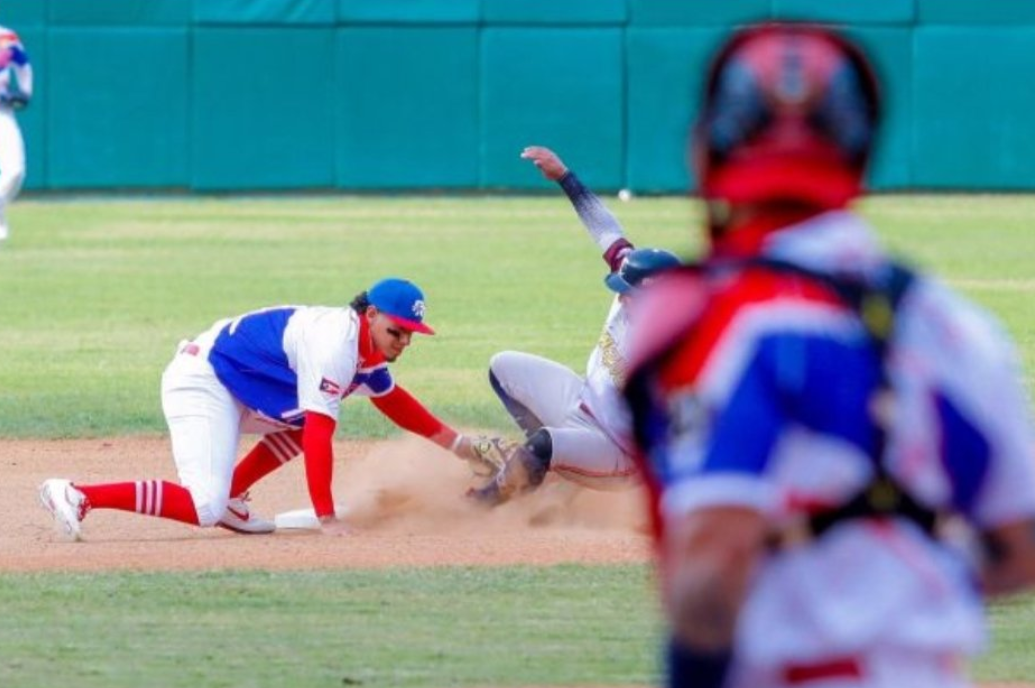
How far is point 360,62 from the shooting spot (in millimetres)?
29719

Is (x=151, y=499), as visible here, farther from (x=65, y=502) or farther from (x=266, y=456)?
(x=266, y=456)

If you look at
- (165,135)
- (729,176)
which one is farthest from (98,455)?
(165,135)

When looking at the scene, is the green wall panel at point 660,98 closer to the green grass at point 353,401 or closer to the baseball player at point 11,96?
the green grass at point 353,401

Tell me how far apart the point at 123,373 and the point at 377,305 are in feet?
21.1

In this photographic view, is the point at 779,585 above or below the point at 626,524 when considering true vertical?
above

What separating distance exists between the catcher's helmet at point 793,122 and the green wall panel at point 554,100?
2711cm

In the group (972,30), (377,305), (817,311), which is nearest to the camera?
(817,311)

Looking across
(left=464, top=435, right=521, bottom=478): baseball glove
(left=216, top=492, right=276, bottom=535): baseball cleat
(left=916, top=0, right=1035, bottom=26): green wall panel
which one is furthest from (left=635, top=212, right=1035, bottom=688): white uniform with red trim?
(left=916, top=0, right=1035, bottom=26): green wall panel

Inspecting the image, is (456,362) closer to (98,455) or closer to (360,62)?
(98,455)

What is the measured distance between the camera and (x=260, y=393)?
8.79 metres

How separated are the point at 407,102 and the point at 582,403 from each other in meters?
20.8

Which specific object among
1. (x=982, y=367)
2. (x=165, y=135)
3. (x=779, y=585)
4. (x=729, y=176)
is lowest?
(x=165, y=135)

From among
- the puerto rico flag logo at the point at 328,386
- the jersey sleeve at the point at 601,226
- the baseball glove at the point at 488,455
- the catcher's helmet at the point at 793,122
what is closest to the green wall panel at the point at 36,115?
the jersey sleeve at the point at 601,226

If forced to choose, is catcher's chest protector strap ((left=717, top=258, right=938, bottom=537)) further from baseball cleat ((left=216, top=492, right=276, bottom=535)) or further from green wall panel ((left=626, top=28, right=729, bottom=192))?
green wall panel ((left=626, top=28, right=729, bottom=192))
